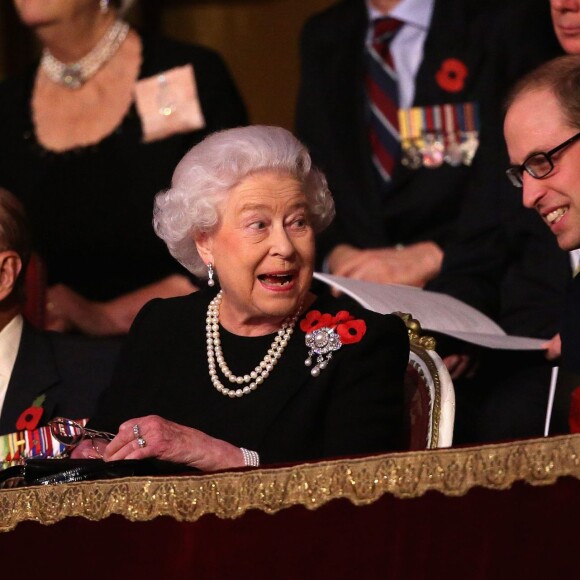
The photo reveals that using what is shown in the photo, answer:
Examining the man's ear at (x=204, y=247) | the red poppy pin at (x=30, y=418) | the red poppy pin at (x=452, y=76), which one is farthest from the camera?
the red poppy pin at (x=452, y=76)

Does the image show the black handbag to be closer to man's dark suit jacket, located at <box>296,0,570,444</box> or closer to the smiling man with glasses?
the smiling man with glasses

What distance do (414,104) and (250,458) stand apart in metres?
1.49

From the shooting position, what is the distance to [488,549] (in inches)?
66.8

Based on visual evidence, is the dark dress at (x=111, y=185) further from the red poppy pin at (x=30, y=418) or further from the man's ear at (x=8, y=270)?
the red poppy pin at (x=30, y=418)

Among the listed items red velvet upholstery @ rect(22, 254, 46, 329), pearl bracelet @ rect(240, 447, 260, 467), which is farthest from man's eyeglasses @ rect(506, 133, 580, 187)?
red velvet upholstery @ rect(22, 254, 46, 329)

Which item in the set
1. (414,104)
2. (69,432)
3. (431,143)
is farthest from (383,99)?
(69,432)

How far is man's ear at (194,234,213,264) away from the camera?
→ 2.38 m

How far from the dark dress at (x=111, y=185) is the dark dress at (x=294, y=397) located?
49.3 inches

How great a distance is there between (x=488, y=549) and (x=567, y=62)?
94cm

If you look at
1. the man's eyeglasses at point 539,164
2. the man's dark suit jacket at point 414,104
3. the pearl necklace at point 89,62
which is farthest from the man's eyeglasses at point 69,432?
the pearl necklace at point 89,62

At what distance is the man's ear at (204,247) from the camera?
2.38 metres

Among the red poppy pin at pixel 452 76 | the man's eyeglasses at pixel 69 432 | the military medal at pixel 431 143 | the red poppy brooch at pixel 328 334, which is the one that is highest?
→ the red poppy pin at pixel 452 76

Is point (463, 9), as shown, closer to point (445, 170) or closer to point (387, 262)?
point (445, 170)

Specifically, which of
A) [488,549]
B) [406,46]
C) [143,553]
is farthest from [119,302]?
[488,549]
